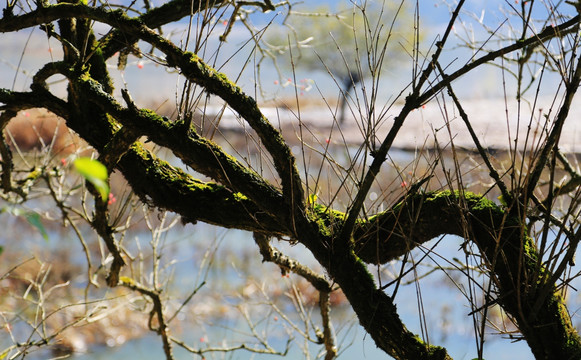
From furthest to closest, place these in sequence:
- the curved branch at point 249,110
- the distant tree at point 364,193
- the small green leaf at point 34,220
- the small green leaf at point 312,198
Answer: the small green leaf at point 312,198
the curved branch at point 249,110
the distant tree at point 364,193
the small green leaf at point 34,220

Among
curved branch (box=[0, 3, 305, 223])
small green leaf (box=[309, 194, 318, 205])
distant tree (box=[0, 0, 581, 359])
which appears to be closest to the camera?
distant tree (box=[0, 0, 581, 359])

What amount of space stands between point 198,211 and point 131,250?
6.18 metres

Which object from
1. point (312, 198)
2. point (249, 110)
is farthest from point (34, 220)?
point (312, 198)

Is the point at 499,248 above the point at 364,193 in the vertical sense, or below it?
below

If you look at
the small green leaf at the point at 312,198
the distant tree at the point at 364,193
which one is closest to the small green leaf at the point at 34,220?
the distant tree at the point at 364,193

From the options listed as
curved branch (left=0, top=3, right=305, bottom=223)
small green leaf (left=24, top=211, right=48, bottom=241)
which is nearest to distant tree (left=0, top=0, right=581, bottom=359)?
curved branch (left=0, top=3, right=305, bottom=223)

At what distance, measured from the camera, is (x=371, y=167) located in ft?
4.31

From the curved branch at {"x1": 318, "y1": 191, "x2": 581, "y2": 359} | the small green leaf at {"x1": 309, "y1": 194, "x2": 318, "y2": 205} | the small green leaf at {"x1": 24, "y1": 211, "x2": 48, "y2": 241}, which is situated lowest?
the small green leaf at {"x1": 24, "y1": 211, "x2": 48, "y2": 241}

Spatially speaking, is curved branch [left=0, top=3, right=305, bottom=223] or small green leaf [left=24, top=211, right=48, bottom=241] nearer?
small green leaf [left=24, top=211, right=48, bottom=241]

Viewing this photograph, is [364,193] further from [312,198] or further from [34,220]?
[34,220]

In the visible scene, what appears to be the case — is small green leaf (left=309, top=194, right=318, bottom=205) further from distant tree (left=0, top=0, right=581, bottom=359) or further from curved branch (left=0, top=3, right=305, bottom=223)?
curved branch (left=0, top=3, right=305, bottom=223)

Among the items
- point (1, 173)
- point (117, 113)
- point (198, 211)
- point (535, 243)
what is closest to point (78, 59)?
point (117, 113)

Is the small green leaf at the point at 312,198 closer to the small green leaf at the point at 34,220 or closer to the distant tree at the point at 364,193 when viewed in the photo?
the distant tree at the point at 364,193

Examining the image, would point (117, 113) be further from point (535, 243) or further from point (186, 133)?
point (535, 243)
